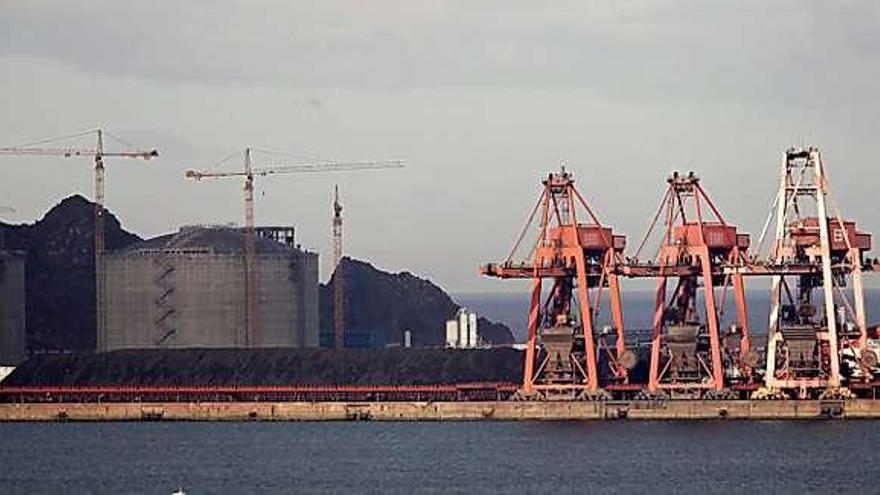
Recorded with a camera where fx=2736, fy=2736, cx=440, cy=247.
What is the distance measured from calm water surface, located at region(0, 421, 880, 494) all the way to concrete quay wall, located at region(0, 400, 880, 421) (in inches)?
96.1

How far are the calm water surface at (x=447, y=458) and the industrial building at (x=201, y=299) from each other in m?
46.6

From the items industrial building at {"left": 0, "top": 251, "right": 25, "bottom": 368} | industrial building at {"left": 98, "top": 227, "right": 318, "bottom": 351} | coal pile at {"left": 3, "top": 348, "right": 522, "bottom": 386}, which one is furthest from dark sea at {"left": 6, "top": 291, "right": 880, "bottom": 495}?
industrial building at {"left": 0, "top": 251, "right": 25, "bottom": 368}

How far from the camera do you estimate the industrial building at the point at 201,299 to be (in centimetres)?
19050

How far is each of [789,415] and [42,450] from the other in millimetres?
36960

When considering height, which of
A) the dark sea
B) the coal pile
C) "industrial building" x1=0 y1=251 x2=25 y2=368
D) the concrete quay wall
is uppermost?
"industrial building" x1=0 y1=251 x2=25 y2=368

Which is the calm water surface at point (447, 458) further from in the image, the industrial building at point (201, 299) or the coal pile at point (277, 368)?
the industrial building at point (201, 299)

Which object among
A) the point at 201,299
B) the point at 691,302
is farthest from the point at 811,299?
the point at 201,299

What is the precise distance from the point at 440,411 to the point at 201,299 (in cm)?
5024

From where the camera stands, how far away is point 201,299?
191125mm

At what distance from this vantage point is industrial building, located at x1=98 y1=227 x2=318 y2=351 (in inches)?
7500

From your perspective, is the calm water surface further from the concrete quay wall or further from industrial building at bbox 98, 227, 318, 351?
industrial building at bbox 98, 227, 318, 351

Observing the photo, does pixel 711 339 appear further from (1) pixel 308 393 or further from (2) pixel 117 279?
(2) pixel 117 279

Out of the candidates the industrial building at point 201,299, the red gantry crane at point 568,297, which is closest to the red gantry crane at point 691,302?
the red gantry crane at point 568,297

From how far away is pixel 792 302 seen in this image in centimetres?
14150
